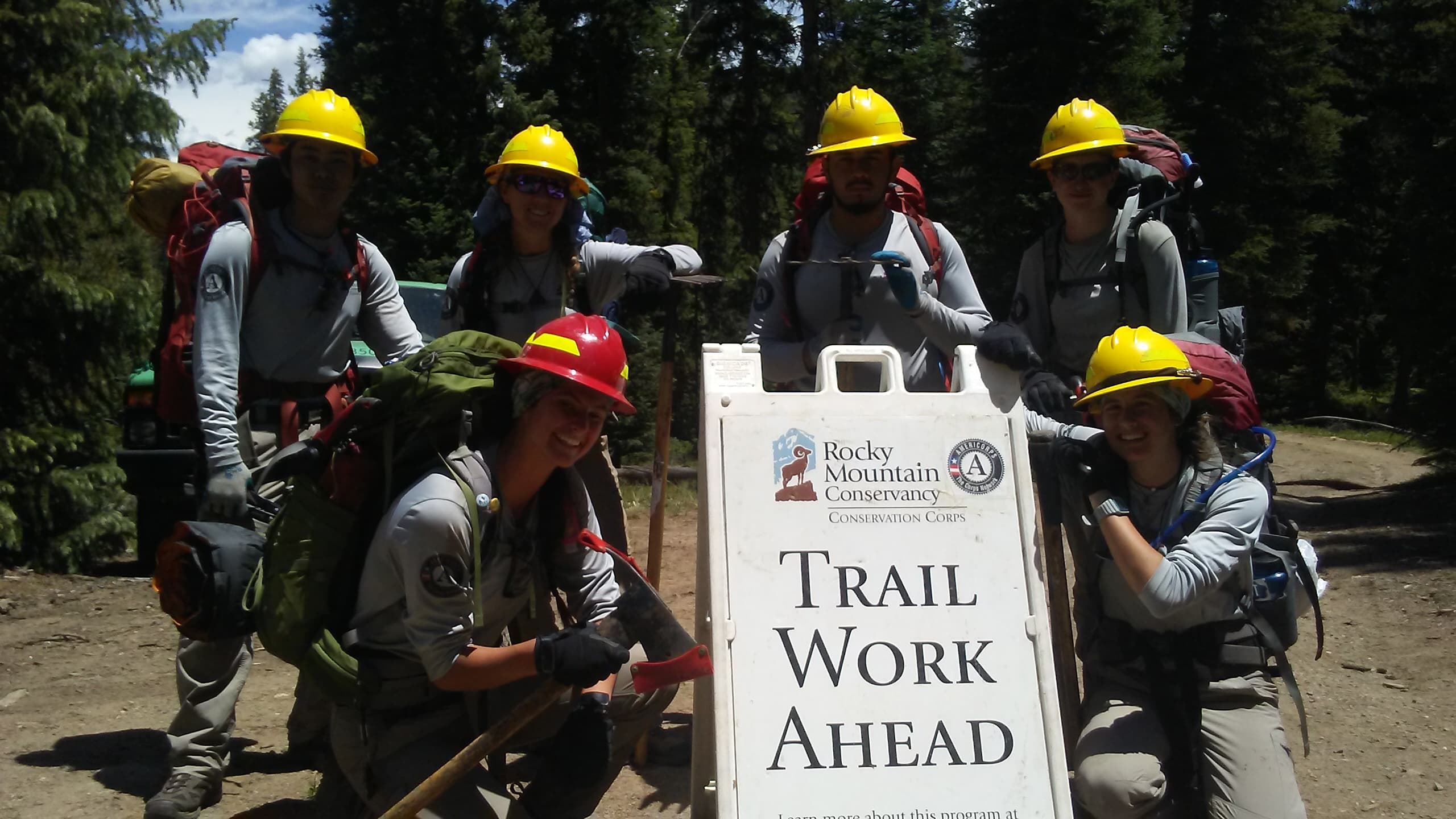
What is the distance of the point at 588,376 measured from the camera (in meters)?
3.09

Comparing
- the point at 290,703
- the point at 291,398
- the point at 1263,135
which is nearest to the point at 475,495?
the point at 291,398

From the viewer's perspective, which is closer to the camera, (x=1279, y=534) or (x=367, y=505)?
(x=367, y=505)

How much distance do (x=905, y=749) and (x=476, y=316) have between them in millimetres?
2224

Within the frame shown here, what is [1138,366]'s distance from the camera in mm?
3408

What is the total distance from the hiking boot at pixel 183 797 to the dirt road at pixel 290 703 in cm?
14

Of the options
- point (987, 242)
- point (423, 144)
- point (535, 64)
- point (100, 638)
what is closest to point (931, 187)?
point (987, 242)

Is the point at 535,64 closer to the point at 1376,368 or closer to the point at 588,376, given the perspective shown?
the point at 588,376

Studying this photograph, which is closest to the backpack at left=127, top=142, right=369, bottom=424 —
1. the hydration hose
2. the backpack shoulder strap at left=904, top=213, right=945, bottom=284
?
the backpack shoulder strap at left=904, top=213, right=945, bottom=284

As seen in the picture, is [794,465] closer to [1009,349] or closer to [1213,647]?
[1009,349]

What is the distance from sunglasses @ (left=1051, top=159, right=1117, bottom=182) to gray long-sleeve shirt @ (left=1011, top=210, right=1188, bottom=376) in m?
0.15

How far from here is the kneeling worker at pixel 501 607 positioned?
9.92 ft

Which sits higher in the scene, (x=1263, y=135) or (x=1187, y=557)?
(x=1263, y=135)

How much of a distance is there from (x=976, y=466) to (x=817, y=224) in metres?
1.39

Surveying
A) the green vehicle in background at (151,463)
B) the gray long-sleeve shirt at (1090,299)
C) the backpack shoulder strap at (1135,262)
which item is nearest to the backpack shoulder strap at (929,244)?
the gray long-sleeve shirt at (1090,299)
